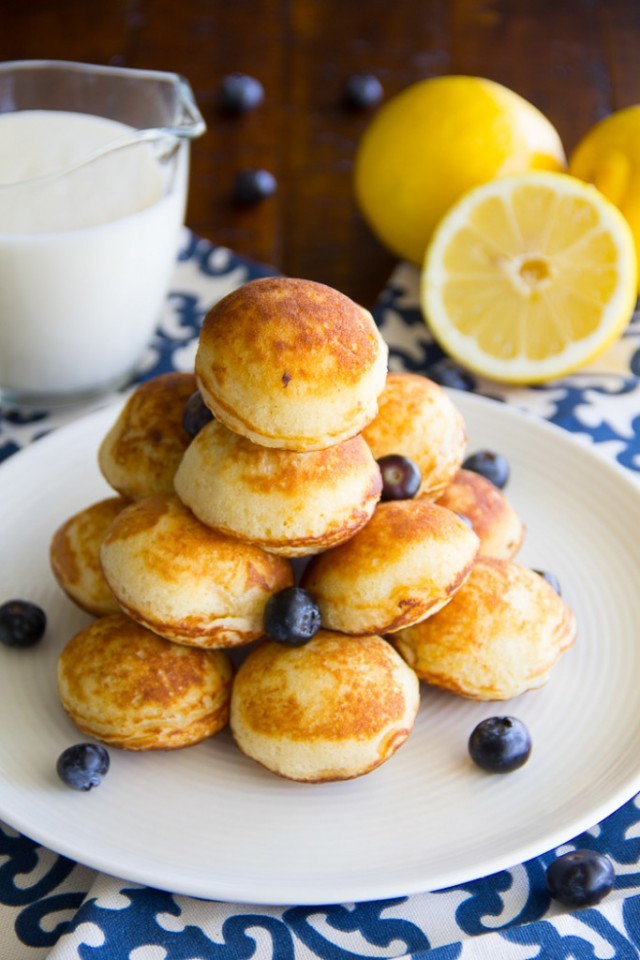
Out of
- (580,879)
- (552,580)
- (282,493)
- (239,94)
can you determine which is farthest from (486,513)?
(239,94)

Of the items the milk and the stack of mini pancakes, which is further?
the milk

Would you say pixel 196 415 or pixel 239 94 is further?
pixel 239 94

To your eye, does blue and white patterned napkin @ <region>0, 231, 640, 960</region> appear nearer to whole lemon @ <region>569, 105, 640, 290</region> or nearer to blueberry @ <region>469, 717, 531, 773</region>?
blueberry @ <region>469, 717, 531, 773</region>

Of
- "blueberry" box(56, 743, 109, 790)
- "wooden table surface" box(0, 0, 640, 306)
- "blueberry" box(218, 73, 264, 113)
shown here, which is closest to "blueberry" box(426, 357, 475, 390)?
"wooden table surface" box(0, 0, 640, 306)

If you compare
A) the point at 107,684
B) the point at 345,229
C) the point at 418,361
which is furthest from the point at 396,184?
the point at 107,684

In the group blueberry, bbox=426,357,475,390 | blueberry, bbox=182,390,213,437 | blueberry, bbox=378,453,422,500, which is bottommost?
blueberry, bbox=426,357,475,390

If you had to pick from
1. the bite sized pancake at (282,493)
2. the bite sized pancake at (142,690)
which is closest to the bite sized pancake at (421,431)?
the bite sized pancake at (282,493)

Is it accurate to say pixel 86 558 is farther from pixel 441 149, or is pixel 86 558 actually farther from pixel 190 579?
pixel 441 149
